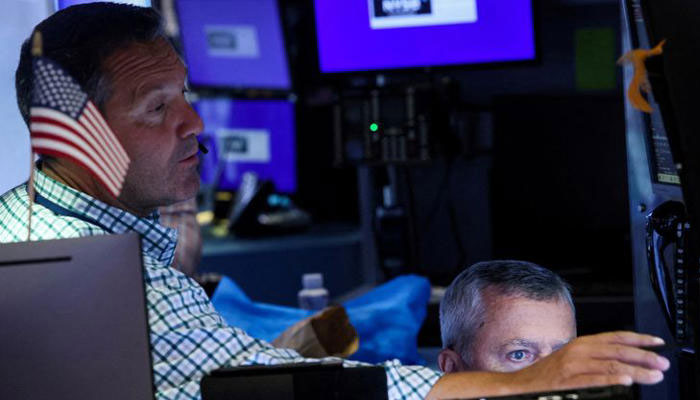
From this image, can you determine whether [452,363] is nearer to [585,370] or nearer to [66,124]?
[585,370]

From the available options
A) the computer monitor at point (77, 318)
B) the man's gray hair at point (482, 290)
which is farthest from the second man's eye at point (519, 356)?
the computer monitor at point (77, 318)

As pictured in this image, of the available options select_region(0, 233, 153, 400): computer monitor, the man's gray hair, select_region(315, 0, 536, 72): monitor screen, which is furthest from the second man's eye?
select_region(315, 0, 536, 72): monitor screen

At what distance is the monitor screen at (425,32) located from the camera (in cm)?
280

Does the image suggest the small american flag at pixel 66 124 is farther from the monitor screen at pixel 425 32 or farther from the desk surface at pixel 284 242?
the desk surface at pixel 284 242

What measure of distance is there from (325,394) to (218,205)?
3.58 metres

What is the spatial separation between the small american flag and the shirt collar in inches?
6.0

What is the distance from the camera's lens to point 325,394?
45.3 inches

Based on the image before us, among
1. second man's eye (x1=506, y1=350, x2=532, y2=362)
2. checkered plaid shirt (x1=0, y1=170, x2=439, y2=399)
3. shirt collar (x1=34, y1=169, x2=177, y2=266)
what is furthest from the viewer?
second man's eye (x1=506, y1=350, x2=532, y2=362)

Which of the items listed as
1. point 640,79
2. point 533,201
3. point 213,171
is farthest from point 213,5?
point 640,79

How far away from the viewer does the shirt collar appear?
1.35 m

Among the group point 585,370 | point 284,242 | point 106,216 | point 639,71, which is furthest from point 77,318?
point 284,242

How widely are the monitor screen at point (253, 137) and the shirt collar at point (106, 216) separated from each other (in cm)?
308

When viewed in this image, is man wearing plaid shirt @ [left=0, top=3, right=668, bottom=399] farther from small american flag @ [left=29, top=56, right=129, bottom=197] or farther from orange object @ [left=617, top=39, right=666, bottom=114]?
orange object @ [left=617, top=39, right=666, bottom=114]

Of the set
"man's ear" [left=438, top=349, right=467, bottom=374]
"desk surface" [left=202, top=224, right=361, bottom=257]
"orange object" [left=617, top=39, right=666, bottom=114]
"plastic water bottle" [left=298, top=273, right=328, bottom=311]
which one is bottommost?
"desk surface" [left=202, top=224, right=361, bottom=257]
